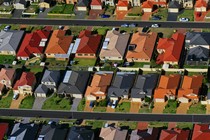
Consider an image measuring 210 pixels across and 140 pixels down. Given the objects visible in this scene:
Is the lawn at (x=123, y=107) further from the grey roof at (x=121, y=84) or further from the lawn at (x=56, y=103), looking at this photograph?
the lawn at (x=56, y=103)

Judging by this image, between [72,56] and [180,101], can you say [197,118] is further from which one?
[72,56]

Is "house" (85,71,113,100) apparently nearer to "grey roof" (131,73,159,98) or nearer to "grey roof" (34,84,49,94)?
"grey roof" (131,73,159,98)

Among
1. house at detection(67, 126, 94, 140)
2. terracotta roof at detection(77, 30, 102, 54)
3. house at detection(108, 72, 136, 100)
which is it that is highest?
terracotta roof at detection(77, 30, 102, 54)

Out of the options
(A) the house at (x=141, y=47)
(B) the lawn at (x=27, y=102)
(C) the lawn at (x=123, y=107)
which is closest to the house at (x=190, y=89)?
(C) the lawn at (x=123, y=107)

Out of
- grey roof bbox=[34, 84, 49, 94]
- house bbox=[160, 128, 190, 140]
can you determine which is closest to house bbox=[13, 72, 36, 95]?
grey roof bbox=[34, 84, 49, 94]

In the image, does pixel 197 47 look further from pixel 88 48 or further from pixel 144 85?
pixel 88 48

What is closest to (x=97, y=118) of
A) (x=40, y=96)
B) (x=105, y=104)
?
(x=105, y=104)
